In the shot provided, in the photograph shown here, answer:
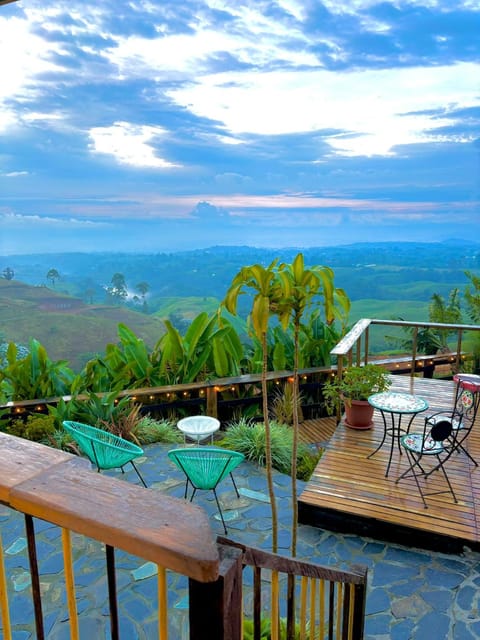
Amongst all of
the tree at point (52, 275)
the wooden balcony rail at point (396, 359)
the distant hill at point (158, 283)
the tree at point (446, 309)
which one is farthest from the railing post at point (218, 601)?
the tree at point (52, 275)

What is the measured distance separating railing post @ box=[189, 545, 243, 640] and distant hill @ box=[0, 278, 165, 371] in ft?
31.6

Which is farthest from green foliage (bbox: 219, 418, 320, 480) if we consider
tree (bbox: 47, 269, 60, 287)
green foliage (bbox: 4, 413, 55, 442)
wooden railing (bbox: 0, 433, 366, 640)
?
tree (bbox: 47, 269, 60, 287)

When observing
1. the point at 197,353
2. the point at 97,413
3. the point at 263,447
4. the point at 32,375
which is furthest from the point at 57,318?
the point at 263,447

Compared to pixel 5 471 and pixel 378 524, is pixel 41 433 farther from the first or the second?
pixel 5 471

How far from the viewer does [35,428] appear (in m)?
5.22

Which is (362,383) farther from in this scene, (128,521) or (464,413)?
(128,521)

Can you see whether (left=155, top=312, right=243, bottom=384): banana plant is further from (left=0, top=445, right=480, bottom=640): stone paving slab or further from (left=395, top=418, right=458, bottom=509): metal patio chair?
(left=395, top=418, right=458, bottom=509): metal patio chair

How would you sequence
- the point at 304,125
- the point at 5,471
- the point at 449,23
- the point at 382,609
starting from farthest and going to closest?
the point at 304,125, the point at 449,23, the point at 382,609, the point at 5,471

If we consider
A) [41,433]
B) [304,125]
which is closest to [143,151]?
[304,125]

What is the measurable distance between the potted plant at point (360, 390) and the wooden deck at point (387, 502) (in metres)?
0.43

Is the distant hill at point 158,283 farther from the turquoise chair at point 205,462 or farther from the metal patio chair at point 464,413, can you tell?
the turquoise chair at point 205,462

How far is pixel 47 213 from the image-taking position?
21.9 m

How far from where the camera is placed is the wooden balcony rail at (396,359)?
17.9ft

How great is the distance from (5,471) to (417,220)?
23.5 m
